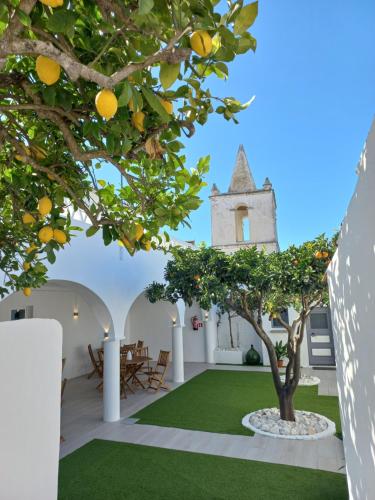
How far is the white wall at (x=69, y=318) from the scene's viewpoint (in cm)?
1108

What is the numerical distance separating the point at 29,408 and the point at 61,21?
7.26ft

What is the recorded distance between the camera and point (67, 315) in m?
12.2

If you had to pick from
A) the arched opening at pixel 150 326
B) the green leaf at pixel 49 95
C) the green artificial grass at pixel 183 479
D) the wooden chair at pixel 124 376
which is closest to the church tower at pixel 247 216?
the arched opening at pixel 150 326

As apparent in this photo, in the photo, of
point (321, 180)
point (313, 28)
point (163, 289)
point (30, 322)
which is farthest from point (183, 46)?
point (321, 180)

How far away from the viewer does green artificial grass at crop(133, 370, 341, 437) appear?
6.96 metres

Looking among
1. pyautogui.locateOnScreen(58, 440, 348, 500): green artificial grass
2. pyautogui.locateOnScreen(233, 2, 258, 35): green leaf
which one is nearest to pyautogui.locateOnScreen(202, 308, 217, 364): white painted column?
pyautogui.locateOnScreen(58, 440, 348, 500): green artificial grass

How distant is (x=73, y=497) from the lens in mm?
4223

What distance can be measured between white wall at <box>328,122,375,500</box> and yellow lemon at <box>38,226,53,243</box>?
1931 millimetres

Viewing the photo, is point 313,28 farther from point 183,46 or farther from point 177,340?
point 177,340

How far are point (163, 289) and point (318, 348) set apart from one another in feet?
23.9

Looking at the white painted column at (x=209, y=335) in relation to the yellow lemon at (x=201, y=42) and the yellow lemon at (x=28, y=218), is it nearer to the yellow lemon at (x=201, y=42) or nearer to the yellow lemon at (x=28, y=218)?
the yellow lemon at (x=28, y=218)

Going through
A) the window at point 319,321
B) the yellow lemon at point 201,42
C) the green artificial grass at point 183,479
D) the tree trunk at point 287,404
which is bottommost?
the green artificial grass at point 183,479

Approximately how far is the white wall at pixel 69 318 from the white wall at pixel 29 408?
9.06 metres

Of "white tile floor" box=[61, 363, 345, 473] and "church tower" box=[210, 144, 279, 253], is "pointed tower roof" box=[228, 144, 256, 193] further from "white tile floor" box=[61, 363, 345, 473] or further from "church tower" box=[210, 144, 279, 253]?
"white tile floor" box=[61, 363, 345, 473]
